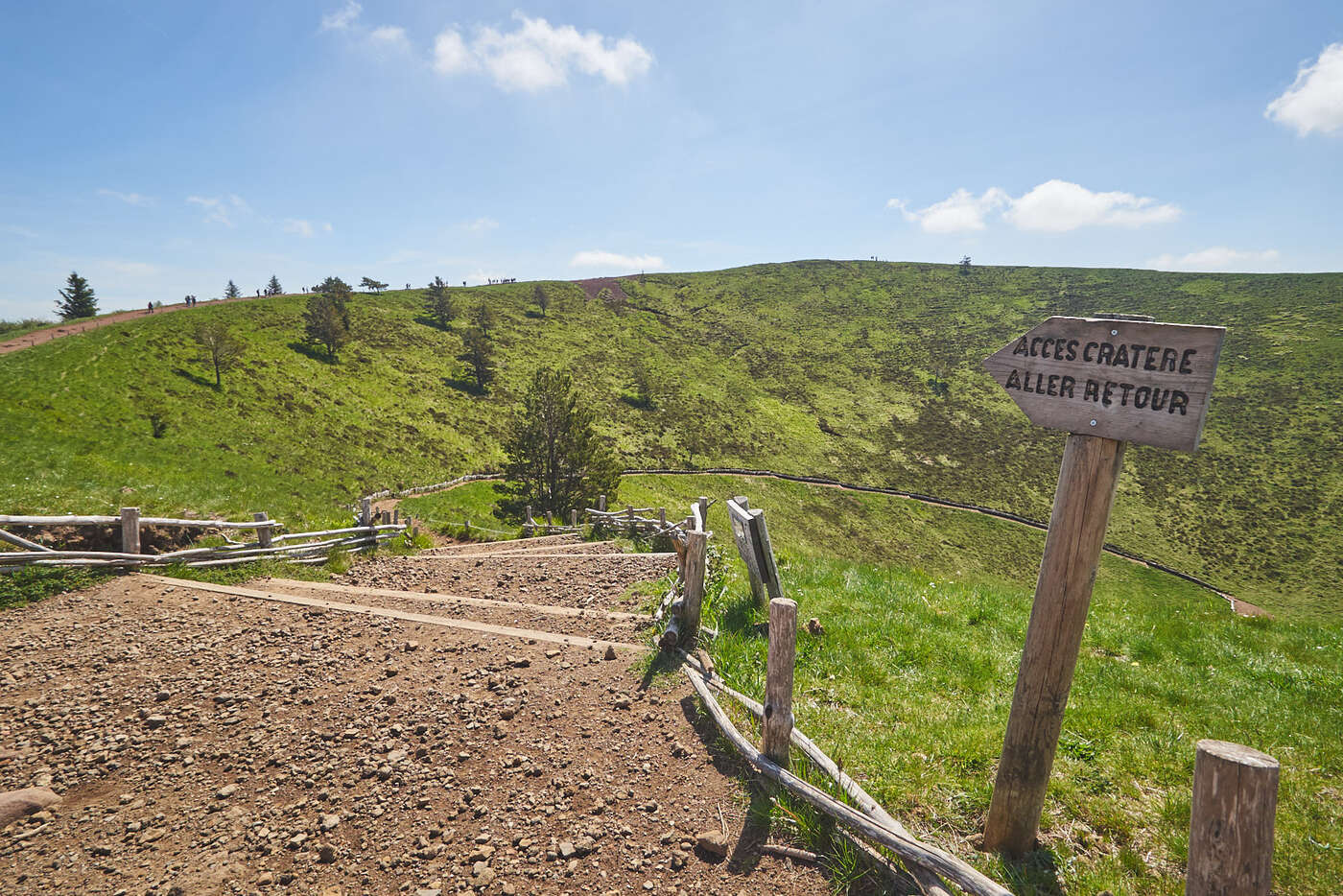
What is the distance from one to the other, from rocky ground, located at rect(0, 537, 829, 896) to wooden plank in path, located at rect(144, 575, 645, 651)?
15cm

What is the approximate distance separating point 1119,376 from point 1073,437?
1.36 ft

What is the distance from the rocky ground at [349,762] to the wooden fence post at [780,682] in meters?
0.57

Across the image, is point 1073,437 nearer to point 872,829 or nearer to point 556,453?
point 872,829

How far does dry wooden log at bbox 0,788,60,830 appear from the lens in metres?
4.34

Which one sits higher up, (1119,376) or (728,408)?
(1119,376)

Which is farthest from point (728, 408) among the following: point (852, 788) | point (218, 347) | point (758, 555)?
point (852, 788)

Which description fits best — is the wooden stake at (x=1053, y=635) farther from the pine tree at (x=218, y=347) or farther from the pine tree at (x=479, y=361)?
the pine tree at (x=479, y=361)

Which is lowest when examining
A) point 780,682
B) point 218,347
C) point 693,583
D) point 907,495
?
point 907,495

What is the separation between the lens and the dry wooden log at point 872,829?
9.76 ft

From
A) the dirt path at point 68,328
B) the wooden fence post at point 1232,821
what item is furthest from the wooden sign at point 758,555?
the dirt path at point 68,328

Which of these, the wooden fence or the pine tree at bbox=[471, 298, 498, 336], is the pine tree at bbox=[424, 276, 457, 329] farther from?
the wooden fence

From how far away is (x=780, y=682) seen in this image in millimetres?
4160

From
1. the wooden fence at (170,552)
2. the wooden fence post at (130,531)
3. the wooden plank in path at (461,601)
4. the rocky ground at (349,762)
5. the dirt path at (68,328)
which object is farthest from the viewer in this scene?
the dirt path at (68,328)

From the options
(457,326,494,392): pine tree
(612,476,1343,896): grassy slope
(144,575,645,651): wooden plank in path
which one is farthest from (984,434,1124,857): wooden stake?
(457,326,494,392): pine tree
